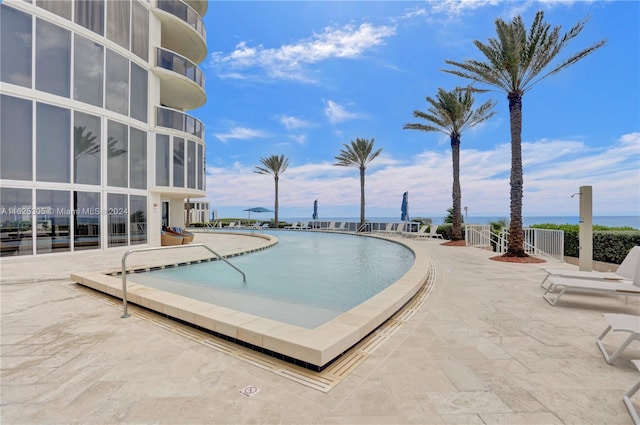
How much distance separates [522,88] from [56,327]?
14.2 m

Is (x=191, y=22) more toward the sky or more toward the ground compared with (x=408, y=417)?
more toward the sky

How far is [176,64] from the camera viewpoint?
48.2 ft

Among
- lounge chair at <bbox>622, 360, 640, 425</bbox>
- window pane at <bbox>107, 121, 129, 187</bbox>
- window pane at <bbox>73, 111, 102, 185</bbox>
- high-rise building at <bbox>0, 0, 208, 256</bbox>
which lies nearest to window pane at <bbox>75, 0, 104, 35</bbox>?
high-rise building at <bbox>0, 0, 208, 256</bbox>

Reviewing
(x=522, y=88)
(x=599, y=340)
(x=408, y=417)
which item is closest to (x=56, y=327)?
(x=408, y=417)

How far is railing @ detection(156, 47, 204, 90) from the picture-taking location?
14148mm

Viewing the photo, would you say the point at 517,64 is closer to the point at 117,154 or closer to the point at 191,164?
the point at 191,164

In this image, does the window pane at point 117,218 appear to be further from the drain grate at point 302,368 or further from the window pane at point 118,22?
the drain grate at point 302,368

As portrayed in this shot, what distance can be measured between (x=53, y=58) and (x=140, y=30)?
4183 mm

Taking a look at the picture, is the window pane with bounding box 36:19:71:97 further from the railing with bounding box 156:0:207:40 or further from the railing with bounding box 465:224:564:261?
the railing with bounding box 465:224:564:261

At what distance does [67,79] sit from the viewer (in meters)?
10.7

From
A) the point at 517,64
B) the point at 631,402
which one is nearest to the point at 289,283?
the point at 631,402

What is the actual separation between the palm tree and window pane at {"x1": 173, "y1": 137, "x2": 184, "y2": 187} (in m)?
13.0

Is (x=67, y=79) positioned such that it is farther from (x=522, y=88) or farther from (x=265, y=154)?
(x=265, y=154)

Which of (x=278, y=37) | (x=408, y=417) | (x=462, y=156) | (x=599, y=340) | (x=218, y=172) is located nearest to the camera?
(x=408, y=417)
